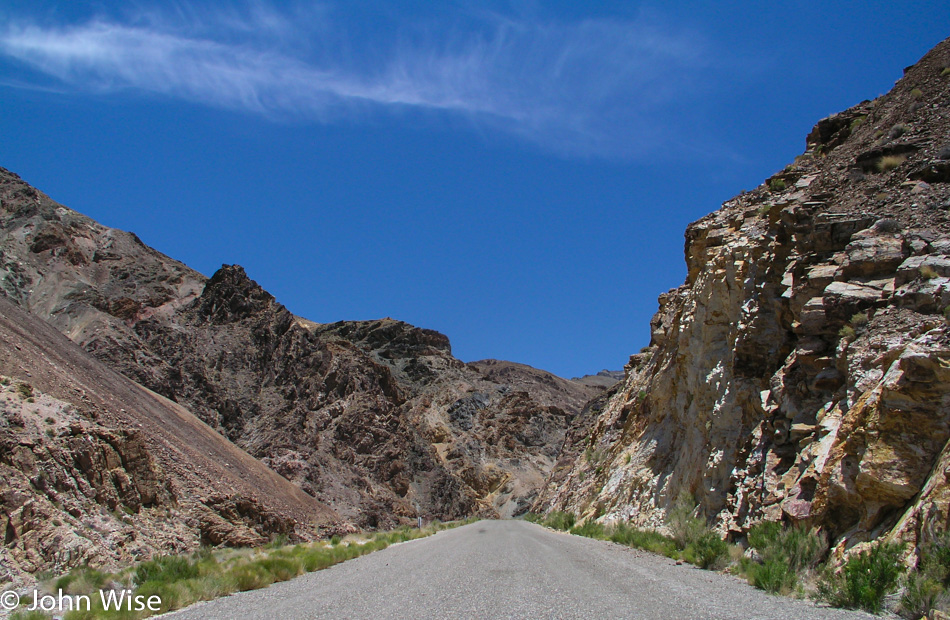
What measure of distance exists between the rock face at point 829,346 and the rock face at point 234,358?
34580 millimetres

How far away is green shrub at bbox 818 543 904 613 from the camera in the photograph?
6.87 metres

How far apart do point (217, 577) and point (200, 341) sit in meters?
50.8

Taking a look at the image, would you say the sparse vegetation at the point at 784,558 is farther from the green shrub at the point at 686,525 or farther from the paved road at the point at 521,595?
the green shrub at the point at 686,525

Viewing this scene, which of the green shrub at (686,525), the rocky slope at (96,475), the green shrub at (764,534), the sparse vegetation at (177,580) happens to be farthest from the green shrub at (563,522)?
the green shrub at (764,534)

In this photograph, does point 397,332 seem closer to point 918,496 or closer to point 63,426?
point 63,426

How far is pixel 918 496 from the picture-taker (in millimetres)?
8008

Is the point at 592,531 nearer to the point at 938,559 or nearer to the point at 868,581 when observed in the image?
the point at 868,581

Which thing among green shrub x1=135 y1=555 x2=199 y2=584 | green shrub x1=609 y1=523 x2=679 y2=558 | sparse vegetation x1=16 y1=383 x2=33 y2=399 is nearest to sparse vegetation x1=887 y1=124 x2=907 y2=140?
green shrub x1=609 y1=523 x2=679 y2=558

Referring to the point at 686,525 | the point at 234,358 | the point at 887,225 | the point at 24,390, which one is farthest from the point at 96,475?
the point at 234,358

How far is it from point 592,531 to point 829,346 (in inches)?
587

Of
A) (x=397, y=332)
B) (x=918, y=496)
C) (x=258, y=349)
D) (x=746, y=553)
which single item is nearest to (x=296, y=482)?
(x=258, y=349)

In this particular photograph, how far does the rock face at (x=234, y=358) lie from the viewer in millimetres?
49031

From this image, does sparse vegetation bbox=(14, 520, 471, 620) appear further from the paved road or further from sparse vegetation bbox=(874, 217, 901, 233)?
sparse vegetation bbox=(874, 217, 901, 233)

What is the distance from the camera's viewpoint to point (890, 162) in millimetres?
14594
